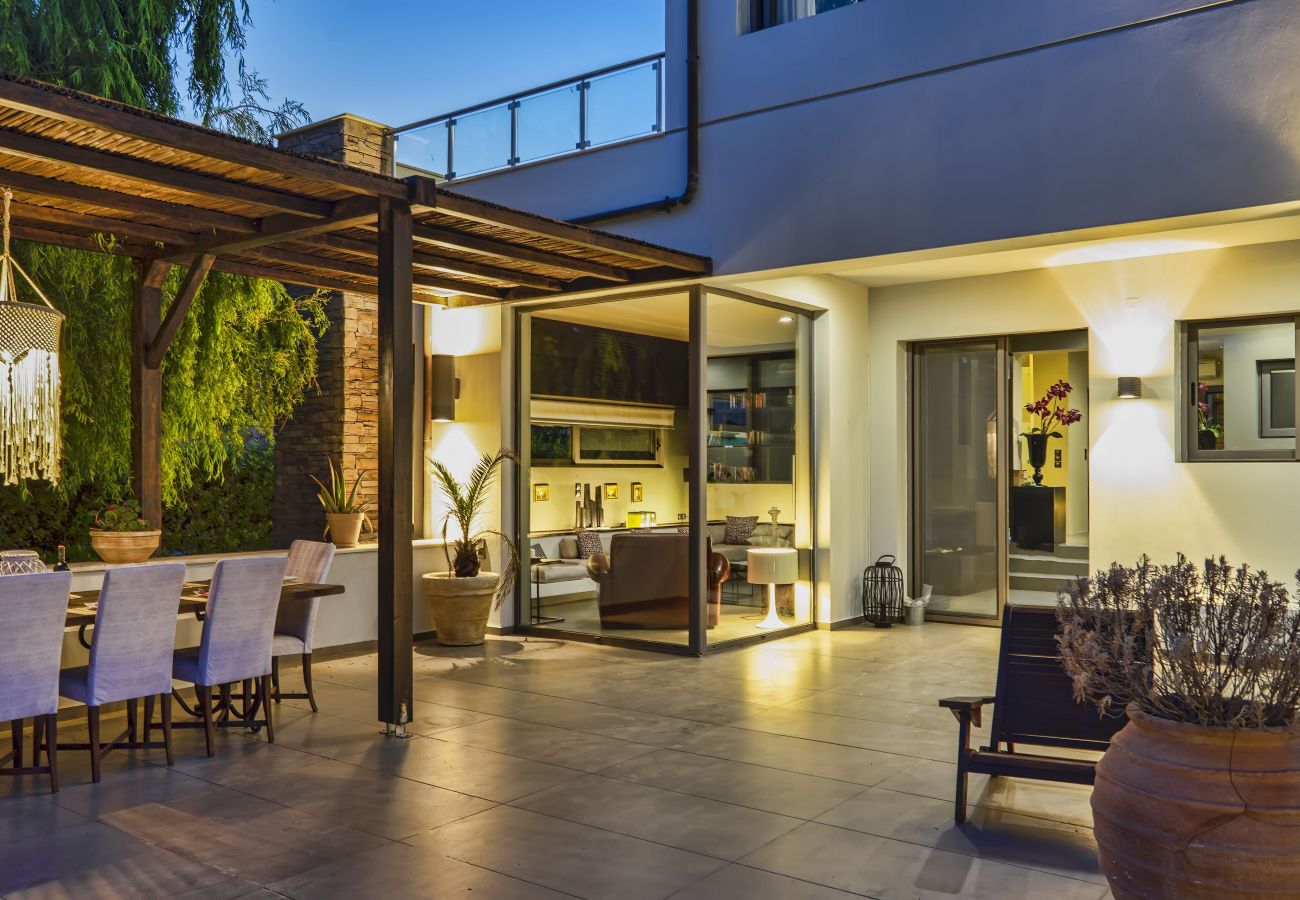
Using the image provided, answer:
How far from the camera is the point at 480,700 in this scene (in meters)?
6.65

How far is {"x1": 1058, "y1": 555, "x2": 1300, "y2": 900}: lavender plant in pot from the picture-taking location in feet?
9.29

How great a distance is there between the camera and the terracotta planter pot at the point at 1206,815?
9.23 ft

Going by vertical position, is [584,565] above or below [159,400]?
below

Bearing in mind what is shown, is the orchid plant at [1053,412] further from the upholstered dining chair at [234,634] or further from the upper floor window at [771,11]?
the upholstered dining chair at [234,634]

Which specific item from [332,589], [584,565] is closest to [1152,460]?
[584,565]

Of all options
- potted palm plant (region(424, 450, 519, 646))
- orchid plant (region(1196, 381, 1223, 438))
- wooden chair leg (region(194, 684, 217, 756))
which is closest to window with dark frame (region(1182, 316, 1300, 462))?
orchid plant (region(1196, 381, 1223, 438))

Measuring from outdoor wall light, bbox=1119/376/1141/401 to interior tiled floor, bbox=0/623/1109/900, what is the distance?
118 inches

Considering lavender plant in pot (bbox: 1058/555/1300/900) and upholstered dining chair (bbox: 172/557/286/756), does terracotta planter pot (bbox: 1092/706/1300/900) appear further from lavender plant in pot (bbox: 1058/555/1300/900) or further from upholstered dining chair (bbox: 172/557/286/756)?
upholstered dining chair (bbox: 172/557/286/756)

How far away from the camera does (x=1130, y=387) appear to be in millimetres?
8469

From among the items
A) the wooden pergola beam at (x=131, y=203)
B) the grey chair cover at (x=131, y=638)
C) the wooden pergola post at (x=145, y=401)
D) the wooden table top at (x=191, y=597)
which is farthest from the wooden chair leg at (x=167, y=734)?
the wooden pergola beam at (x=131, y=203)

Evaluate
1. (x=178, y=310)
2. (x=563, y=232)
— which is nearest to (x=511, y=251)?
(x=563, y=232)

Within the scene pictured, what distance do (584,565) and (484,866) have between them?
217 inches

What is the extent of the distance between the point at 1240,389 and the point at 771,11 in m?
4.60

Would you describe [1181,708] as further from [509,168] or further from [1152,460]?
[509,168]
